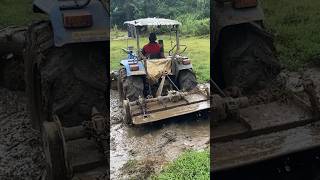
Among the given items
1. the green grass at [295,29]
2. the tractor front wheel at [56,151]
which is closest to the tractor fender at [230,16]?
the tractor front wheel at [56,151]

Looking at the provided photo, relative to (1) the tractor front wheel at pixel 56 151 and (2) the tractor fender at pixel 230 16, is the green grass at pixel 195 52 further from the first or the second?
(2) the tractor fender at pixel 230 16

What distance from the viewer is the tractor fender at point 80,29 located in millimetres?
2680

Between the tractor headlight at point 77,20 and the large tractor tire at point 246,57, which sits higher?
the tractor headlight at point 77,20

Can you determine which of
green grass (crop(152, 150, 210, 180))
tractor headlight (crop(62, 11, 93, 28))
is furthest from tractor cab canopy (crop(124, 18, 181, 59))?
tractor headlight (crop(62, 11, 93, 28))

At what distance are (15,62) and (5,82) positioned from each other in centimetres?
29

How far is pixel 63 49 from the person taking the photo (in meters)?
2.83

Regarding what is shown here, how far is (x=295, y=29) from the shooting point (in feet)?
24.8

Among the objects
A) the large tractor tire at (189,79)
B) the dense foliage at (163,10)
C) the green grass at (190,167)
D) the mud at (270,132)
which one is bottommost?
the mud at (270,132)

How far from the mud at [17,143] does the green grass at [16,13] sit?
324 cm

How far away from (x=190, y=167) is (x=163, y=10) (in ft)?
1.44

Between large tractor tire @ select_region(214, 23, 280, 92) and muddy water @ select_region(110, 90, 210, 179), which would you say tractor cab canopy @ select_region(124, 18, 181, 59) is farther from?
large tractor tire @ select_region(214, 23, 280, 92)

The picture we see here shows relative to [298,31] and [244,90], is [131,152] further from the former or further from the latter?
[298,31]

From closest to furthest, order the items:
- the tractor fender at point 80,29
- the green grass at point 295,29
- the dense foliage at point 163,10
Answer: the dense foliage at point 163,10, the tractor fender at point 80,29, the green grass at point 295,29

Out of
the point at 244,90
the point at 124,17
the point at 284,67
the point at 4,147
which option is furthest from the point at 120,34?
the point at 284,67
